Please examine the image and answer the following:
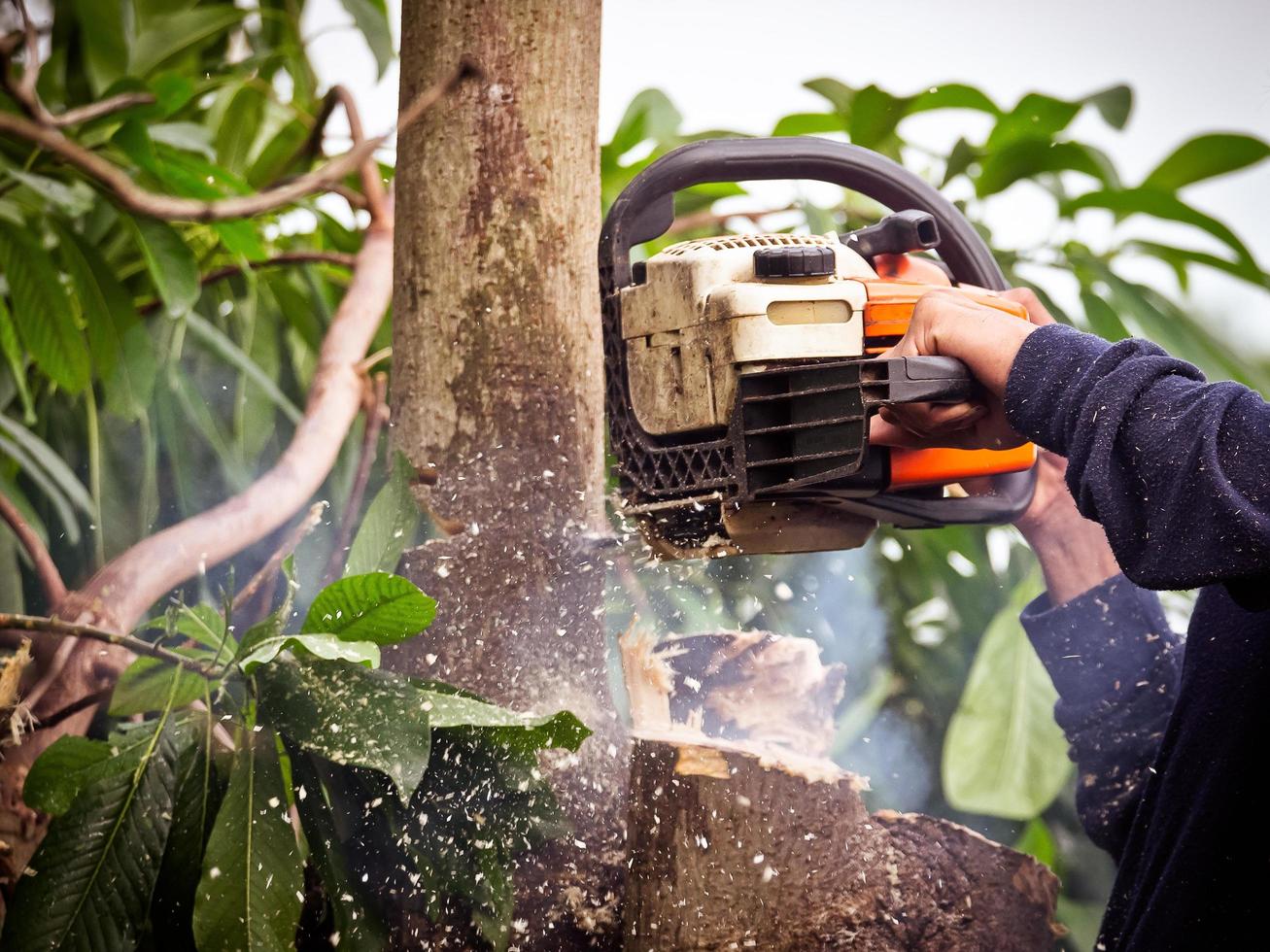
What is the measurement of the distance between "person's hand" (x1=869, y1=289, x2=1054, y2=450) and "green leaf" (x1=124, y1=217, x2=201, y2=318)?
3.12 ft

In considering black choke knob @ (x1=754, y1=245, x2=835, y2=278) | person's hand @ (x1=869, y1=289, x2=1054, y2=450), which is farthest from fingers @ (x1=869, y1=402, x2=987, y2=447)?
black choke knob @ (x1=754, y1=245, x2=835, y2=278)

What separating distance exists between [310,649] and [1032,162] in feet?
4.47

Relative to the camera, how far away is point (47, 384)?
6.37ft

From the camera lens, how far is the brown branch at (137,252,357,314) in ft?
5.34

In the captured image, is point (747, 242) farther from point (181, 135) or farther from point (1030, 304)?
point (181, 135)

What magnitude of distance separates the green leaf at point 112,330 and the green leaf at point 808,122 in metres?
1.09

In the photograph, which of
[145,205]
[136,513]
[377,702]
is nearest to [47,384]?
[136,513]

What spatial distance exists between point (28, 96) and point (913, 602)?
1.78 metres

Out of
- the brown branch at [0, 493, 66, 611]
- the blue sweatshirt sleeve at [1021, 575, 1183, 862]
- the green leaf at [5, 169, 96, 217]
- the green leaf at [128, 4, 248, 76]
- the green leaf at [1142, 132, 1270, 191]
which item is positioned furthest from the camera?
the green leaf at [128, 4, 248, 76]

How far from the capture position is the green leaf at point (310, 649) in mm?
856

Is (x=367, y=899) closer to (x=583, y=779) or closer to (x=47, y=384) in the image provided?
(x=583, y=779)

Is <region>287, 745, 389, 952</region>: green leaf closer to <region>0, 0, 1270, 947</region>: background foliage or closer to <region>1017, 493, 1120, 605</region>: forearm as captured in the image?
<region>0, 0, 1270, 947</region>: background foliage

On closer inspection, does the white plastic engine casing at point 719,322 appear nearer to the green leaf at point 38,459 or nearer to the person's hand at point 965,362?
the person's hand at point 965,362

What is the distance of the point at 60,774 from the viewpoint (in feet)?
2.98
